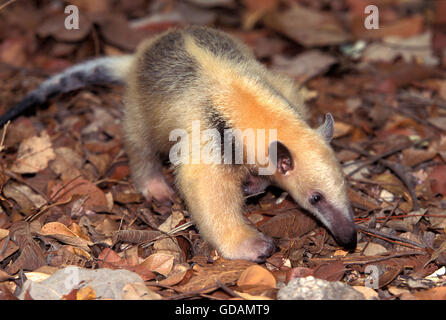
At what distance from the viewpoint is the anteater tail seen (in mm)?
6082

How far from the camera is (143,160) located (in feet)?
18.0

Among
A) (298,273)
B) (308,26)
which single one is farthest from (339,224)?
(308,26)

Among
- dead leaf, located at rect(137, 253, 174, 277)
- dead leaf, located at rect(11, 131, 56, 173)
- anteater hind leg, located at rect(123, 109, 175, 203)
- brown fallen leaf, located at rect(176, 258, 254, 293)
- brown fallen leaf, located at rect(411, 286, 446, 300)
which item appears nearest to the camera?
brown fallen leaf, located at rect(411, 286, 446, 300)

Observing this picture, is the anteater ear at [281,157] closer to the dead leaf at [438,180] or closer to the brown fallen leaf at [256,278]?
the brown fallen leaf at [256,278]

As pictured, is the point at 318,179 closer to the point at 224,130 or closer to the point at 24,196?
the point at 224,130

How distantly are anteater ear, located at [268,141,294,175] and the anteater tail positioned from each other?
2.38 metres

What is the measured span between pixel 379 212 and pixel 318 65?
281cm

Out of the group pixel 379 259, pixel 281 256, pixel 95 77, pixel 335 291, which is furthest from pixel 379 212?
pixel 95 77

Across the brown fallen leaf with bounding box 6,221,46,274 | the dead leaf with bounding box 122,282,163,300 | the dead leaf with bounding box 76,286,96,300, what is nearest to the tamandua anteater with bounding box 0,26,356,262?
the dead leaf with bounding box 122,282,163,300

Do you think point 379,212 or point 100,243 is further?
point 379,212

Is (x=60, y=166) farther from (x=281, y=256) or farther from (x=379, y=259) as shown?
(x=379, y=259)

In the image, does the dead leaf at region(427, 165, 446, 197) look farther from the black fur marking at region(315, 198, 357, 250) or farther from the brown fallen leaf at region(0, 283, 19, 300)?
the brown fallen leaf at region(0, 283, 19, 300)
